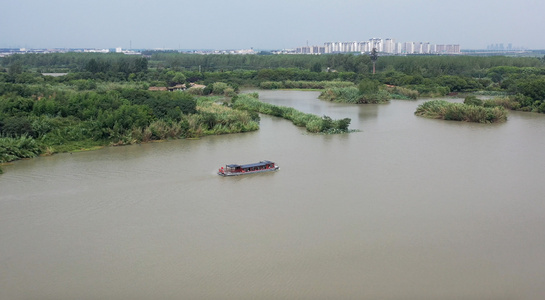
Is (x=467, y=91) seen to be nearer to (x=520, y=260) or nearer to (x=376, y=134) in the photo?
(x=376, y=134)

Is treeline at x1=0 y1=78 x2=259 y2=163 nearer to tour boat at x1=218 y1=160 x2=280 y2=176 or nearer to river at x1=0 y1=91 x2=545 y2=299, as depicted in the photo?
river at x1=0 y1=91 x2=545 y2=299

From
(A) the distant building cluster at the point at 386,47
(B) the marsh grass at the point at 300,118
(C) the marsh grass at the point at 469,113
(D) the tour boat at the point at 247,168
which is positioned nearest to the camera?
(D) the tour boat at the point at 247,168

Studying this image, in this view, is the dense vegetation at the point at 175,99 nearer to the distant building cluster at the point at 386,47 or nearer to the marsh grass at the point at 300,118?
the marsh grass at the point at 300,118

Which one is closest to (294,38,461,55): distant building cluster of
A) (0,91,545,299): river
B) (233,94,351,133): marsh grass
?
(233,94,351,133): marsh grass

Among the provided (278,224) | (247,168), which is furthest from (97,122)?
(278,224)

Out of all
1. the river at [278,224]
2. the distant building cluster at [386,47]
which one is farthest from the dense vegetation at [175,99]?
the distant building cluster at [386,47]

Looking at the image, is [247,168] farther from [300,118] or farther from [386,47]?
[386,47]

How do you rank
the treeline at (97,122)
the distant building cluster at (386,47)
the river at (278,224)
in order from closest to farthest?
the river at (278,224)
the treeline at (97,122)
the distant building cluster at (386,47)
